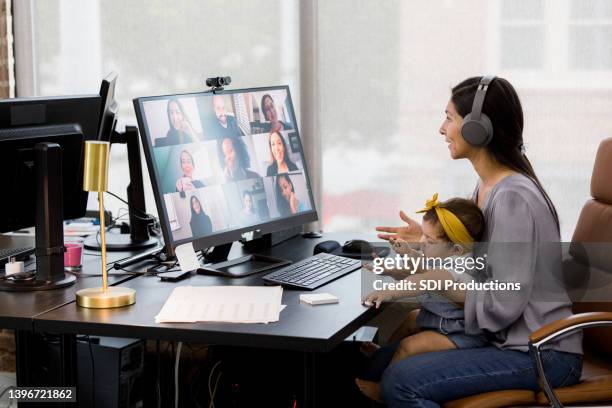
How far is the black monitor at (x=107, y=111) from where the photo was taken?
270 cm

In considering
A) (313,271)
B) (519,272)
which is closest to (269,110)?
(313,271)

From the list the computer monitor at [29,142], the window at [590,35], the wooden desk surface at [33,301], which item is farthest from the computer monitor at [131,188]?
the window at [590,35]

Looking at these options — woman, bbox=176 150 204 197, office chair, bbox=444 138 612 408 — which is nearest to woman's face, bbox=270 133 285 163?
woman, bbox=176 150 204 197

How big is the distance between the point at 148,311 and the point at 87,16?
1.81 meters

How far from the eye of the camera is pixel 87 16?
11.6ft

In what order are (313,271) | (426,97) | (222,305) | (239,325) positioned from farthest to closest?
(426,97) < (313,271) < (222,305) < (239,325)

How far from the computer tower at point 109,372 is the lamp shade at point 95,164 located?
748mm

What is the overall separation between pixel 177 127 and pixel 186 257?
361 millimetres

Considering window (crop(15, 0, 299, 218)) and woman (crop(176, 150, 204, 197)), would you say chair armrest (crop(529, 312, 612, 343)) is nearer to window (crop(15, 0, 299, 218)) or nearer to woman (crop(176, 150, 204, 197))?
woman (crop(176, 150, 204, 197))

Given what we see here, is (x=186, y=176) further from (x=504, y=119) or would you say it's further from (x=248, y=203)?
(x=504, y=119)

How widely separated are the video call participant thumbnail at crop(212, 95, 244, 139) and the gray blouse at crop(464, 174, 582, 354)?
0.81 m

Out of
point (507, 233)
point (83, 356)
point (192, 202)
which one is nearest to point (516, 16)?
point (507, 233)

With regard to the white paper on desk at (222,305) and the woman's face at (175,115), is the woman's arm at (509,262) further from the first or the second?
the woman's face at (175,115)

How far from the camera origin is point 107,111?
2.76m
